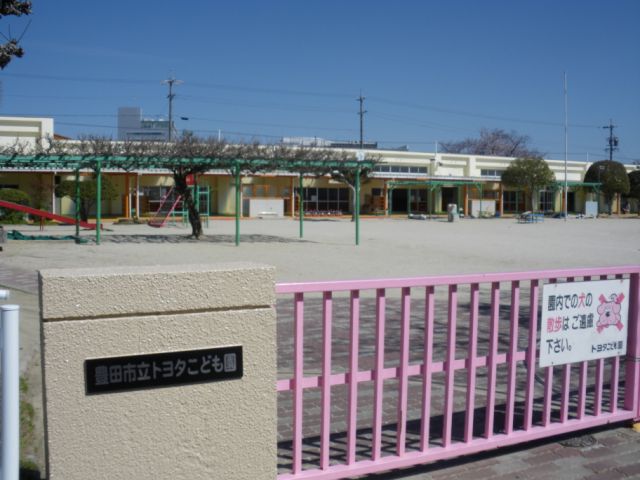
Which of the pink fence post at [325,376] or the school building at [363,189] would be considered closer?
the pink fence post at [325,376]

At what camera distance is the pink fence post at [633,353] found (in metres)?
5.03

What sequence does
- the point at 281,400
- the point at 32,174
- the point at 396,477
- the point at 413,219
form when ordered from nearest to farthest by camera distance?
the point at 396,477 → the point at 281,400 → the point at 32,174 → the point at 413,219

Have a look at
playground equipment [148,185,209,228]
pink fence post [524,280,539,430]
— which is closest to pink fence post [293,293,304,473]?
pink fence post [524,280,539,430]

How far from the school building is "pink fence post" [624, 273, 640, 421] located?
1423 inches

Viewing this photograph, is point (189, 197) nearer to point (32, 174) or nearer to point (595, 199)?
point (32, 174)

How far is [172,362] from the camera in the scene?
3.24 metres

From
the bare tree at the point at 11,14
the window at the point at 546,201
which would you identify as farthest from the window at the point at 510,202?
the bare tree at the point at 11,14

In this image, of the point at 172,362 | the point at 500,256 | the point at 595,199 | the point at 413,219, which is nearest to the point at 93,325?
the point at 172,362

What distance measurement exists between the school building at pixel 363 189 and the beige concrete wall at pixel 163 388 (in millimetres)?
37321

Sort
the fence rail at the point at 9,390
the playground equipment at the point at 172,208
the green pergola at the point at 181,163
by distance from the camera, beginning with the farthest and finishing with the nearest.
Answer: the playground equipment at the point at 172,208, the green pergola at the point at 181,163, the fence rail at the point at 9,390

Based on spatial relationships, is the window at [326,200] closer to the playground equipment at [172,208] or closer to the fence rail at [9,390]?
the playground equipment at [172,208]

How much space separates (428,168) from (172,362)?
5570cm

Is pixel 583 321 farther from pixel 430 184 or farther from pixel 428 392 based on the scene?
pixel 430 184

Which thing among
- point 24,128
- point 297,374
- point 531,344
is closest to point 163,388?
point 297,374
